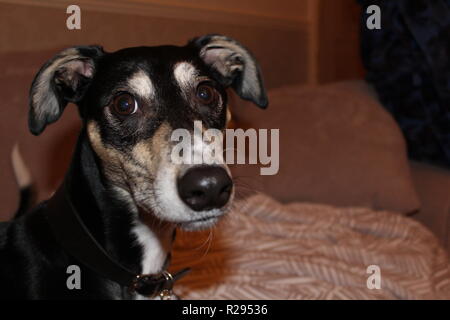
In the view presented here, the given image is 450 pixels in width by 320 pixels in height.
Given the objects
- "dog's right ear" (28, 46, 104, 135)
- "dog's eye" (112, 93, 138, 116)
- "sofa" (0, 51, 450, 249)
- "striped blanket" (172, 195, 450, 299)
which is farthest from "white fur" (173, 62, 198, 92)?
"sofa" (0, 51, 450, 249)

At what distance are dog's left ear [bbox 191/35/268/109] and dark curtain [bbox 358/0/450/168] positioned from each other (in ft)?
4.03

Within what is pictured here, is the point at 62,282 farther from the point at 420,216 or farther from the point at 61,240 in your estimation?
the point at 420,216

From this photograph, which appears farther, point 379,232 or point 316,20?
point 316,20

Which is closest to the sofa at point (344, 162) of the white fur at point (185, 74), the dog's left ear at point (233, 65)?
the dog's left ear at point (233, 65)

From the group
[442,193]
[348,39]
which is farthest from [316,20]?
[442,193]

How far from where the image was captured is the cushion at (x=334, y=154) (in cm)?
266

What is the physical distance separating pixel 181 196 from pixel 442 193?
1910 mm

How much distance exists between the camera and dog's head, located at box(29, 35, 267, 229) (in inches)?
51.8

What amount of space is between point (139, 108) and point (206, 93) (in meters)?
0.23

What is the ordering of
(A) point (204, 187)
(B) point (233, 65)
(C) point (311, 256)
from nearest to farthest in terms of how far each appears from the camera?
1. (A) point (204, 187)
2. (B) point (233, 65)
3. (C) point (311, 256)

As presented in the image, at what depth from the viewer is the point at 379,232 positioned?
245cm

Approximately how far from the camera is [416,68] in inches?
109

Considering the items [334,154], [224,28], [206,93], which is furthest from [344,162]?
[206,93]

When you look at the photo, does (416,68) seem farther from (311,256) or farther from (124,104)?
(124,104)
